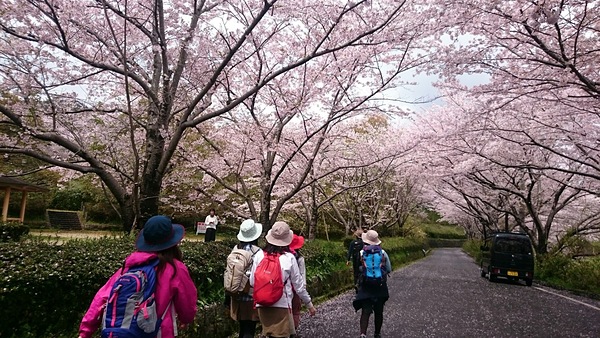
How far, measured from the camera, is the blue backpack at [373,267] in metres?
5.22

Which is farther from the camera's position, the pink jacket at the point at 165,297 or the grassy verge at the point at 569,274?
the grassy verge at the point at 569,274

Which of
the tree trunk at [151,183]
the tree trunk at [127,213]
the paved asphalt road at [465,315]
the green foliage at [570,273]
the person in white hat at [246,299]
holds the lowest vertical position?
the paved asphalt road at [465,315]

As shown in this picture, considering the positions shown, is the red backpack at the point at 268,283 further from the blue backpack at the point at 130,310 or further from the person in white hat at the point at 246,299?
the blue backpack at the point at 130,310

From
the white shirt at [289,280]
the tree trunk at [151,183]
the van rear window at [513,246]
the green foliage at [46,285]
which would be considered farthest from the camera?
the van rear window at [513,246]

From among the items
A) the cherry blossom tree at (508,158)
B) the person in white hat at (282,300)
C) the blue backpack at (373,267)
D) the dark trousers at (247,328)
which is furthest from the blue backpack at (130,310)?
the cherry blossom tree at (508,158)

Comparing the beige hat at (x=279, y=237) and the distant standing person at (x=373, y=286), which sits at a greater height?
the beige hat at (x=279, y=237)

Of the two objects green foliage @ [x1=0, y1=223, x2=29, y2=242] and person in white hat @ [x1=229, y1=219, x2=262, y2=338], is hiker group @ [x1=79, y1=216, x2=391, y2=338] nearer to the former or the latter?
person in white hat @ [x1=229, y1=219, x2=262, y2=338]

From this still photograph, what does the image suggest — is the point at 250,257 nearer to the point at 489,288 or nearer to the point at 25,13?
the point at 25,13

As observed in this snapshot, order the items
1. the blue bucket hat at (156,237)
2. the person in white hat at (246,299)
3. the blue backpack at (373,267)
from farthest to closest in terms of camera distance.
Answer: the blue backpack at (373,267), the person in white hat at (246,299), the blue bucket hat at (156,237)

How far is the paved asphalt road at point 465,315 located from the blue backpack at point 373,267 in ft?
3.81

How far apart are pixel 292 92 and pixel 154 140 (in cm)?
445

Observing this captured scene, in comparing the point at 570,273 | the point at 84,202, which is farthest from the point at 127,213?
the point at 84,202

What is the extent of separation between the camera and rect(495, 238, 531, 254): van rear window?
1420 cm

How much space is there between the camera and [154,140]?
656cm
